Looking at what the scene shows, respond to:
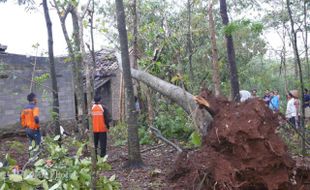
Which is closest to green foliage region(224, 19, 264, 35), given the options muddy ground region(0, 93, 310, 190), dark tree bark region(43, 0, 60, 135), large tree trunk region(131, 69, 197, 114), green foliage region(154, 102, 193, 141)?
large tree trunk region(131, 69, 197, 114)

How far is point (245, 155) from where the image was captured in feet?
14.1

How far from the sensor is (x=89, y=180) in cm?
457

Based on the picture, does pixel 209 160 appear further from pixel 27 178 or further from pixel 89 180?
pixel 27 178

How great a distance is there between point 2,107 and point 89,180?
11589mm

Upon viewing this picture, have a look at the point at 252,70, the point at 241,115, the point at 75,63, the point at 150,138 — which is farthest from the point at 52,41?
the point at 252,70

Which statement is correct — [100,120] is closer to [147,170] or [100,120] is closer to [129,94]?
[129,94]

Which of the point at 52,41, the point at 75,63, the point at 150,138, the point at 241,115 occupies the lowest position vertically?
the point at 150,138

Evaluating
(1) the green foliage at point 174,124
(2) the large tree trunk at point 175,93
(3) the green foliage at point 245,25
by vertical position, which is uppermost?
(3) the green foliage at point 245,25

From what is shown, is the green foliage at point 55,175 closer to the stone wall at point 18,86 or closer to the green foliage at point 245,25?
the green foliage at point 245,25

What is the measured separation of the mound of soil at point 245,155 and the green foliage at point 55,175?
3.96 ft

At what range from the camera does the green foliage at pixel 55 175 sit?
3805 mm

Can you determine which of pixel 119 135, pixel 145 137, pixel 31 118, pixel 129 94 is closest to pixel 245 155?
pixel 129 94

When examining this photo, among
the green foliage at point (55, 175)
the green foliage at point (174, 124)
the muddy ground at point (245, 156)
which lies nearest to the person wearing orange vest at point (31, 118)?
the green foliage at point (174, 124)

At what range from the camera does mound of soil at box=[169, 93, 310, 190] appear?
4293 mm
